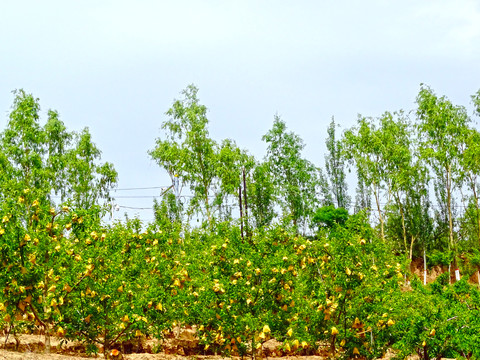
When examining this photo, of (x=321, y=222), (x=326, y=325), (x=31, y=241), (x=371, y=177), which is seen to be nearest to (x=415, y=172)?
(x=371, y=177)

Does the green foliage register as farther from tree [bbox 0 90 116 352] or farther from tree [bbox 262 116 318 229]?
tree [bbox 0 90 116 352]

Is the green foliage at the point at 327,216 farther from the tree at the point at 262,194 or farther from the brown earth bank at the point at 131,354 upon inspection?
the brown earth bank at the point at 131,354

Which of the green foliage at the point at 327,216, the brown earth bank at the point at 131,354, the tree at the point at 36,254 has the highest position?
the green foliage at the point at 327,216

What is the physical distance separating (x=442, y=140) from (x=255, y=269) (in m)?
24.1

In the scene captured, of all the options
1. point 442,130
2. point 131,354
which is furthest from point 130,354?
point 442,130

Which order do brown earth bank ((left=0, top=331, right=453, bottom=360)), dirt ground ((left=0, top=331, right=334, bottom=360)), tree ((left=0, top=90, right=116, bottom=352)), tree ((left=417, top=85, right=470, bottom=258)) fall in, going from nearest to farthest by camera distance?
tree ((left=0, top=90, right=116, bottom=352)), brown earth bank ((left=0, top=331, right=453, bottom=360)), dirt ground ((left=0, top=331, right=334, bottom=360)), tree ((left=417, top=85, right=470, bottom=258))

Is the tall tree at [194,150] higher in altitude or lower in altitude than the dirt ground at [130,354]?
higher

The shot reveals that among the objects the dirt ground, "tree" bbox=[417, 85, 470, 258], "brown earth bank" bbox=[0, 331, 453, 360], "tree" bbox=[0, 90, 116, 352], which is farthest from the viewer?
"tree" bbox=[417, 85, 470, 258]

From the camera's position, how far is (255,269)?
34.4 feet

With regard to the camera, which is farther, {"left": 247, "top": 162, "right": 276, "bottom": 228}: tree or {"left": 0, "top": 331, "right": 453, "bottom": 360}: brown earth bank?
{"left": 247, "top": 162, "right": 276, "bottom": 228}: tree

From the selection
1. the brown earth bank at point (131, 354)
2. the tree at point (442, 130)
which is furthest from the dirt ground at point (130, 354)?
the tree at point (442, 130)

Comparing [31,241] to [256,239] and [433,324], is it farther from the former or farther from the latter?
[433,324]

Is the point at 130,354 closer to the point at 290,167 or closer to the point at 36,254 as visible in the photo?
the point at 36,254

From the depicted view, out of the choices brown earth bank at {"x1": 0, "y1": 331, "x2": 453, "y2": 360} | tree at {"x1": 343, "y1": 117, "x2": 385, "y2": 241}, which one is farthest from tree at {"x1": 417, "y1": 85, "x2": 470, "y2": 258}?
brown earth bank at {"x1": 0, "y1": 331, "x2": 453, "y2": 360}
